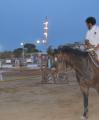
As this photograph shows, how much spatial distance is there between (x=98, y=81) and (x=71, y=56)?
2.70ft

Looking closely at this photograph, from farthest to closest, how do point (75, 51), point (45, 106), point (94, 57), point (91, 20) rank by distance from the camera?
1. point (45, 106)
2. point (91, 20)
3. point (75, 51)
4. point (94, 57)

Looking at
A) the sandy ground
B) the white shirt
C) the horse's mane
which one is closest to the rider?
the white shirt

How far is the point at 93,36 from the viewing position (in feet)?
32.4

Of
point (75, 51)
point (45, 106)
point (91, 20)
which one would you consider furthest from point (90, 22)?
point (45, 106)

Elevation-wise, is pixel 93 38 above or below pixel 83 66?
above

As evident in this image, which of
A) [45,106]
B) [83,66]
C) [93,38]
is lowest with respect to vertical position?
[45,106]

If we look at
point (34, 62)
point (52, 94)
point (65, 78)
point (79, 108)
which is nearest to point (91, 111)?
point (79, 108)

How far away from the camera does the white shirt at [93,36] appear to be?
9867 millimetres

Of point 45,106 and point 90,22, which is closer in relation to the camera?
point 90,22

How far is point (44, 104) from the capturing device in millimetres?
13445

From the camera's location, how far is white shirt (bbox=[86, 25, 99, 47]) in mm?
9867

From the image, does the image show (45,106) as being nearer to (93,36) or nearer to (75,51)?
(75,51)

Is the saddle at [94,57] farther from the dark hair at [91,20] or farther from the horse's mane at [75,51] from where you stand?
the dark hair at [91,20]

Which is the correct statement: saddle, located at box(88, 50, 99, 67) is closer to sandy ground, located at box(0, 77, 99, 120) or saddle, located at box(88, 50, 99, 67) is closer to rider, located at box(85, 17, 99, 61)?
rider, located at box(85, 17, 99, 61)
